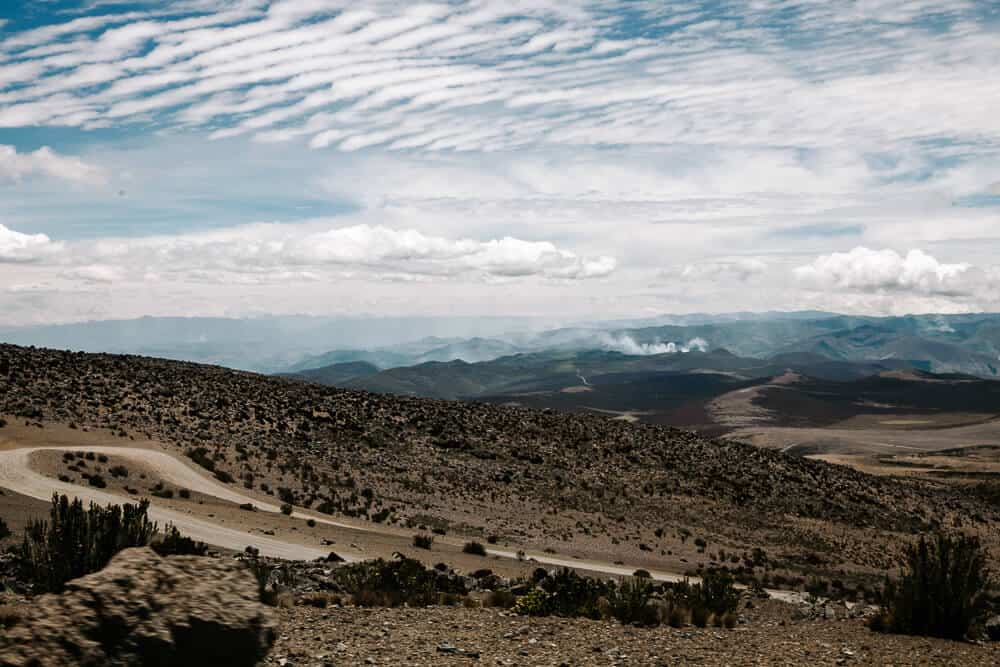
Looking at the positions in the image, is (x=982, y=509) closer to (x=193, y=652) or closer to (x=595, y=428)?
(x=595, y=428)

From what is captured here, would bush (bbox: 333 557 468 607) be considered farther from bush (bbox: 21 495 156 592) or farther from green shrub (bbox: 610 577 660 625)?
bush (bbox: 21 495 156 592)

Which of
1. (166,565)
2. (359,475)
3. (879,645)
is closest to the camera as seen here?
(166,565)

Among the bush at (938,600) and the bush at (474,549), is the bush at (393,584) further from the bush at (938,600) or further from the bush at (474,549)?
the bush at (474,549)

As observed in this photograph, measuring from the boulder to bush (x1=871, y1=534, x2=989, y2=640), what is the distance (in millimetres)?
12660

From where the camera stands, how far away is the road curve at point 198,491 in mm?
25516

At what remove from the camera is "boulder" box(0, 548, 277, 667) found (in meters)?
7.07

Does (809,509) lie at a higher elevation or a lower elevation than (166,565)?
lower

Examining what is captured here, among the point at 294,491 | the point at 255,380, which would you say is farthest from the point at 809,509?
the point at 255,380

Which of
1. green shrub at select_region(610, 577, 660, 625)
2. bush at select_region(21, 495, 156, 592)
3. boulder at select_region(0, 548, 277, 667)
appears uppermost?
boulder at select_region(0, 548, 277, 667)

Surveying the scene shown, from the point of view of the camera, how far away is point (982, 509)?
72000mm

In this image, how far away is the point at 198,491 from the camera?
36.4 m

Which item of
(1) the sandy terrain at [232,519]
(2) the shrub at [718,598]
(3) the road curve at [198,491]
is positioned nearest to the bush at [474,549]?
(1) the sandy terrain at [232,519]

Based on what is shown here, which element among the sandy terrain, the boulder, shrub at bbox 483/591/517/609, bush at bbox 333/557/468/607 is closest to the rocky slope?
the sandy terrain

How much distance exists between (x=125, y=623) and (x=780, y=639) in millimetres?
11201
